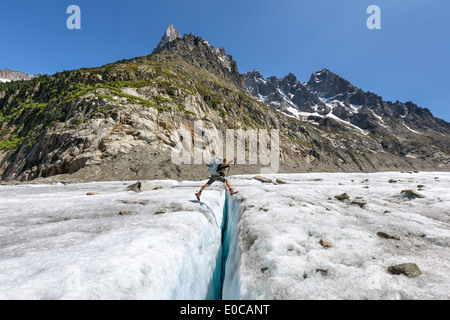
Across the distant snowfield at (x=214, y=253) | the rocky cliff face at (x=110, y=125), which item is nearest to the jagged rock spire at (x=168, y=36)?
the rocky cliff face at (x=110, y=125)

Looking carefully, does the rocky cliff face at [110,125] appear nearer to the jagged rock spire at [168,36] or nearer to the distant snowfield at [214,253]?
the distant snowfield at [214,253]

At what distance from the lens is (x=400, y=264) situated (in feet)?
11.6

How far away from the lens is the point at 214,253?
7152 millimetres

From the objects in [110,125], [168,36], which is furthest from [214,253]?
[168,36]

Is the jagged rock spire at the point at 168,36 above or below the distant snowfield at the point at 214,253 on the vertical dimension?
above

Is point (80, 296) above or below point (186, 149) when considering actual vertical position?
below

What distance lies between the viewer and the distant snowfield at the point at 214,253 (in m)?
2.96

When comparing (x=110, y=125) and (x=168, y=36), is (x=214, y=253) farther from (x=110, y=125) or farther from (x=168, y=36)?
(x=168, y=36)

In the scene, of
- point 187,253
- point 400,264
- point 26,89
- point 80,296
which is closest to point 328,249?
point 400,264

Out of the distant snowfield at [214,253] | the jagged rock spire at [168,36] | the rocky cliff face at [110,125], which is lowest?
the distant snowfield at [214,253]

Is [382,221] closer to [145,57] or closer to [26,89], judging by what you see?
[26,89]

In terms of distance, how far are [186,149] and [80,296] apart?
3788 centimetres

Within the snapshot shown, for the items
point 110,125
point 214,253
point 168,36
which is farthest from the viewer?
point 168,36

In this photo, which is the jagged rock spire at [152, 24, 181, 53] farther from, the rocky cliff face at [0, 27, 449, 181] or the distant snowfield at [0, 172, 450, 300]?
the distant snowfield at [0, 172, 450, 300]
